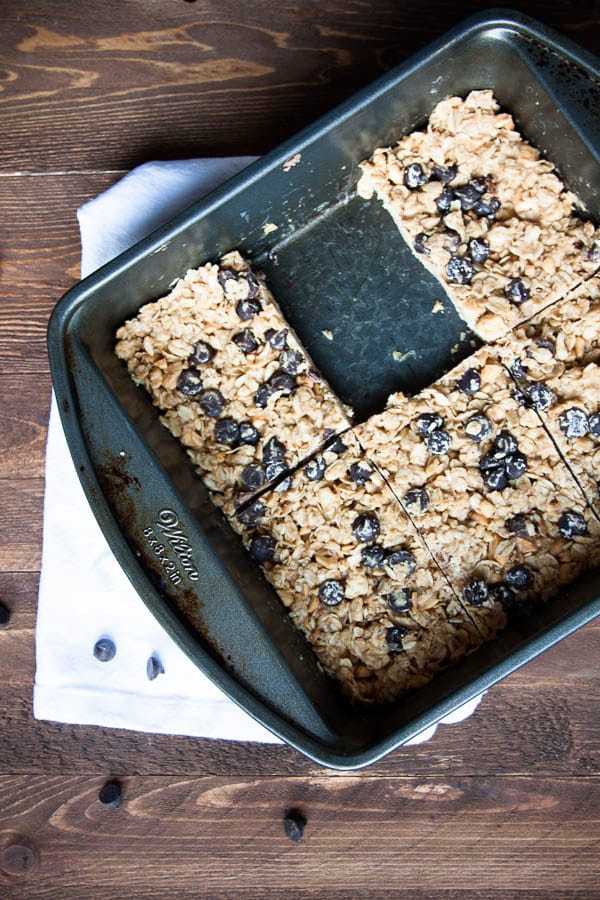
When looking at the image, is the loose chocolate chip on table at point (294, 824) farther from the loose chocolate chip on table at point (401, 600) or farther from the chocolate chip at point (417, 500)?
the chocolate chip at point (417, 500)

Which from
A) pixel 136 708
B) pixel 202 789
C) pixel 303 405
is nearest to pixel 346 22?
pixel 303 405

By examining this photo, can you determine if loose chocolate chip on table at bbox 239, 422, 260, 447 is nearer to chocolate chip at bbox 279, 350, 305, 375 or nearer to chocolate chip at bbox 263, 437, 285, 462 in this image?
chocolate chip at bbox 263, 437, 285, 462

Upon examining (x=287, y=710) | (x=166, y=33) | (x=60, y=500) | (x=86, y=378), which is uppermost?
(x=166, y=33)

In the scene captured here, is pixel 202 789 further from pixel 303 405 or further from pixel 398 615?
pixel 303 405

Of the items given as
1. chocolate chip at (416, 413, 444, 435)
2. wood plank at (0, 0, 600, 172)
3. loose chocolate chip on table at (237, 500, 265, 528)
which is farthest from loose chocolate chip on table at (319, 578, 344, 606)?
wood plank at (0, 0, 600, 172)

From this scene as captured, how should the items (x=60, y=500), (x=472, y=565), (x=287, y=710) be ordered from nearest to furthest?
(x=287, y=710), (x=472, y=565), (x=60, y=500)
